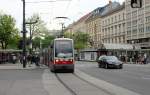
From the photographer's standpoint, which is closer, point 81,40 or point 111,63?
point 111,63

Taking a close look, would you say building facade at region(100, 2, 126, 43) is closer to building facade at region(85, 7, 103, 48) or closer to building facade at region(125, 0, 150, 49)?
building facade at region(85, 7, 103, 48)

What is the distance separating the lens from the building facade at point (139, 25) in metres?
99.6

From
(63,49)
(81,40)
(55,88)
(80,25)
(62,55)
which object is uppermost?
(80,25)

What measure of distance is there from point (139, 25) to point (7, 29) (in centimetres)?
3474

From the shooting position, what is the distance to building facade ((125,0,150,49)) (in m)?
99.6

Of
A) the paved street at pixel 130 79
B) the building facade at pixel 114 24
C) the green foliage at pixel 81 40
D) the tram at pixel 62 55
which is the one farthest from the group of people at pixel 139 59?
the green foliage at pixel 81 40

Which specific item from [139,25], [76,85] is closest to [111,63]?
[76,85]

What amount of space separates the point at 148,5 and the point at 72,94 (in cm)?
8418

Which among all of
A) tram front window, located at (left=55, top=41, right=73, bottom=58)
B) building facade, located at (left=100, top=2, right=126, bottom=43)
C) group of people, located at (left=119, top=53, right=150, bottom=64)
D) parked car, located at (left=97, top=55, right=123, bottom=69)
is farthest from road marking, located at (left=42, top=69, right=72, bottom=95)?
building facade, located at (left=100, top=2, right=126, bottom=43)

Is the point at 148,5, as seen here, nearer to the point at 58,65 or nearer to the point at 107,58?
the point at 107,58

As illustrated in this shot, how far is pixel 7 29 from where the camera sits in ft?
278

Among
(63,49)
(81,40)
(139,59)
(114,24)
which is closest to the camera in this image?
(63,49)

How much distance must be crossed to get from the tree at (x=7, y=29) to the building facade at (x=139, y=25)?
96.1 feet

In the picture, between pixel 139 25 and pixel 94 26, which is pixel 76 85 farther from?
pixel 94 26
